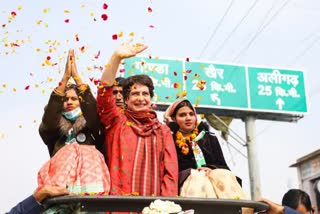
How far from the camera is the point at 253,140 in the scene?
1923cm

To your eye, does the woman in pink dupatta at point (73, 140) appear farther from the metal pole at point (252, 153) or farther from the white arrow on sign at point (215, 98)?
the metal pole at point (252, 153)

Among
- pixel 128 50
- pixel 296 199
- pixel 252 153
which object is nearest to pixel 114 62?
pixel 128 50

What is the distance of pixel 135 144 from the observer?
12.6ft

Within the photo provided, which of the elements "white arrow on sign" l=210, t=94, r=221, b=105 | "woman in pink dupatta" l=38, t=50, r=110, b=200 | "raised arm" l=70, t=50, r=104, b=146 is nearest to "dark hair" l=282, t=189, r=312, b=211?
"woman in pink dupatta" l=38, t=50, r=110, b=200

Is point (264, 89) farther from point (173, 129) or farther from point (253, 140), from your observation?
point (173, 129)

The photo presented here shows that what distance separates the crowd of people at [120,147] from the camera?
3383mm

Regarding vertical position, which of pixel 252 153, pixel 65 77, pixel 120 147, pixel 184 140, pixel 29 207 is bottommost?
pixel 29 207

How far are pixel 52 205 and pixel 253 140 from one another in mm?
16596

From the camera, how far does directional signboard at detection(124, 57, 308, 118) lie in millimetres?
17359

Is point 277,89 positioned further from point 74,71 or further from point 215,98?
point 74,71

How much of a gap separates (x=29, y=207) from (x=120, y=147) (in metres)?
0.84

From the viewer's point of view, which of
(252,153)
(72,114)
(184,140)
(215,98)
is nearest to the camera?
(72,114)

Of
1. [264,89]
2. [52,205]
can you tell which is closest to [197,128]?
[52,205]

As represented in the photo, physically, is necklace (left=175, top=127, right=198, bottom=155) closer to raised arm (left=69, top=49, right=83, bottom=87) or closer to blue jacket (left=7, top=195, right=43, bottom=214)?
raised arm (left=69, top=49, right=83, bottom=87)
